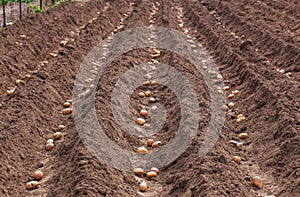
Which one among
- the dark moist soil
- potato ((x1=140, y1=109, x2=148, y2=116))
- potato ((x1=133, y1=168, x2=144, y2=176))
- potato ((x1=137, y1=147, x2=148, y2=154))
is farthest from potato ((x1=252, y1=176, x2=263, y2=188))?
potato ((x1=140, y1=109, x2=148, y2=116))

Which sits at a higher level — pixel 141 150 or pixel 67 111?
pixel 141 150

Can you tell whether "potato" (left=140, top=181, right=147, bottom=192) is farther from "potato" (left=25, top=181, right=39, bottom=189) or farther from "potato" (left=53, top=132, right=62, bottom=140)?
"potato" (left=53, top=132, right=62, bottom=140)

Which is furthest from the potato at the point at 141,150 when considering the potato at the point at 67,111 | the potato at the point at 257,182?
the potato at the point at 67,111

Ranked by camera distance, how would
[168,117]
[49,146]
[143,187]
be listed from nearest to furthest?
1. [143,187]
2. [49,146]
3. [168,117]

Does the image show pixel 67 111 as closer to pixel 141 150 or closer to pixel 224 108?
pixel 141 150

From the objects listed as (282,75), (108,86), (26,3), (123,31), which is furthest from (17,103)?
(26,3)

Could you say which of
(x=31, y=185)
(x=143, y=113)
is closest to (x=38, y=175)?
(x=31, y=185)

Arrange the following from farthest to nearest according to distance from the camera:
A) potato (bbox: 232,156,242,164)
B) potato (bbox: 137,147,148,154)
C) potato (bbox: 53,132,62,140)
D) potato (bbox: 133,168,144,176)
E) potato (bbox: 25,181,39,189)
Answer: potato (bbox: 53,132,62,140) < potato (bbox: 137,147,148,154) < potato (bbox: 232,156,242,164) < potato (bbox: 133,168,144,176) < potato (bbox: 25,181,39,189)

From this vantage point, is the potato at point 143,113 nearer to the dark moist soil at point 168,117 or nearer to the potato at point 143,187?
the dark moist soil at point 168,117
